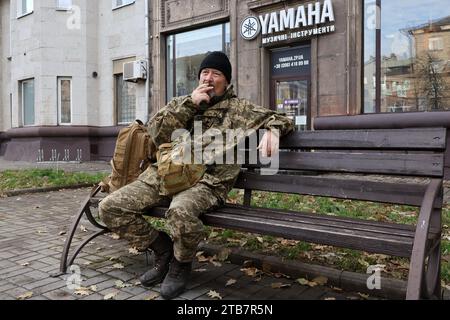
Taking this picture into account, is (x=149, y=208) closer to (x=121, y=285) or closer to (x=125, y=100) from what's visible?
(x=121, y=285)

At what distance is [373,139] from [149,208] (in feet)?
5.26

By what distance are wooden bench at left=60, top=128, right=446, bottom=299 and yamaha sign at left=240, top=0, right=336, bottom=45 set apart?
7.19 metres

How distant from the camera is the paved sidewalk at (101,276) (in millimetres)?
3070

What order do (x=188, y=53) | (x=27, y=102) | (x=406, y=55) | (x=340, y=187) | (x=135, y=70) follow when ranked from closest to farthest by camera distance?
(x=340, y=187)
(x=406, y=55)
(x=188, y=53)
(x=135, y=70)
(x=27, y=102)

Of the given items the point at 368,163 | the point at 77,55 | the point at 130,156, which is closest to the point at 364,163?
the point at 368,163

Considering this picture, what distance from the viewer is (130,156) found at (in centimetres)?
362

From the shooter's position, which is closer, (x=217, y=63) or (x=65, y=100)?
(x=217, y=63)

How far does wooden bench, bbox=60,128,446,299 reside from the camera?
232 cm

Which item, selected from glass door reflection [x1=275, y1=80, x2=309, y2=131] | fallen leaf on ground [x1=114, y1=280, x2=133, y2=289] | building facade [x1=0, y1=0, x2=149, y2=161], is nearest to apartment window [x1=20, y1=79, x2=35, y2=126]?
building facade [x1=0, y1=0, x2=149, y2=161]

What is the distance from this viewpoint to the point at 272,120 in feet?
10.7

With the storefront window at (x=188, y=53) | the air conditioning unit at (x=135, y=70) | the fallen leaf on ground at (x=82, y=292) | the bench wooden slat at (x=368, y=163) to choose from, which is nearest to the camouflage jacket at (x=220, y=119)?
the bench wooden slat at (x=368, y=163)

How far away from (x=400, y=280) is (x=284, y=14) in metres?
8.43

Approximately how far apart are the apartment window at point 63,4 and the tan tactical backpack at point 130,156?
43.9 feet
